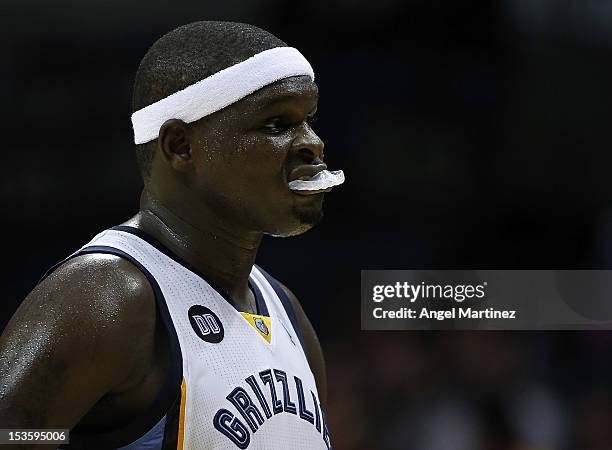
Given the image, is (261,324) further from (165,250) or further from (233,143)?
(233,143)

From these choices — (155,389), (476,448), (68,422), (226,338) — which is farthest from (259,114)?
(476,448)

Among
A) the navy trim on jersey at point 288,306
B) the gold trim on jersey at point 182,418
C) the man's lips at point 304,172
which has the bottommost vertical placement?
the gold trim on jersey at point 182,418

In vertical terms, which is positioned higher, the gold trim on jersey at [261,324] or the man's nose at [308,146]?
the man's nose at [308,146]

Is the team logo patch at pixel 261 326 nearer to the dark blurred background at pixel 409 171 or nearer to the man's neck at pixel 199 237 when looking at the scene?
the man's neck at pixel 199 237

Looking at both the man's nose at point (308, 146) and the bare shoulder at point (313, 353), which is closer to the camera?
the man's nose at point (308, 146)

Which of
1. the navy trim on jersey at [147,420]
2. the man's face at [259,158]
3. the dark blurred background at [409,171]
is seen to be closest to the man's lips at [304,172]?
the man's face at [259,158]

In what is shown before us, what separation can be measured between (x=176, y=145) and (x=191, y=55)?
8.3 inches

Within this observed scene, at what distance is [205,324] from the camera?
2363 mm

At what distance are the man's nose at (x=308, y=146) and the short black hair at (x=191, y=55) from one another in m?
0.22

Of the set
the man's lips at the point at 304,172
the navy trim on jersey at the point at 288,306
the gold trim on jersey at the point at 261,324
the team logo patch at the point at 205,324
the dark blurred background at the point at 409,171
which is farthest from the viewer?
the dark blurred background at the point at 409,171

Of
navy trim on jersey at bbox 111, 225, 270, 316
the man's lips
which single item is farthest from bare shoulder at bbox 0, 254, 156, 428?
the man's lips

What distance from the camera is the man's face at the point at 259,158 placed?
95.5 inches

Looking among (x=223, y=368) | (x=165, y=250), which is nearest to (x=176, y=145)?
(x=165, y=250)

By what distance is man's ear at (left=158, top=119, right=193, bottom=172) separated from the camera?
2.45 metres
